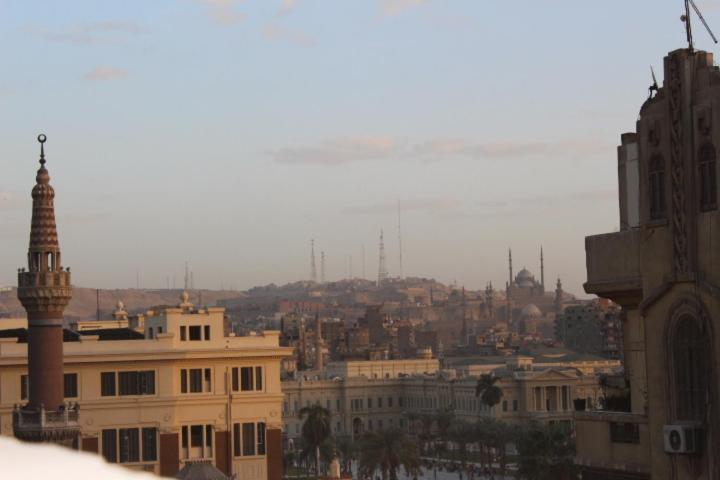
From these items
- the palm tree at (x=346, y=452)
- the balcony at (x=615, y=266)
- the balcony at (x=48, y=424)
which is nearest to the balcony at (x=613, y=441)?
the balcony at (x=615, y=266)

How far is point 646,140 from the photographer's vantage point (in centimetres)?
1526

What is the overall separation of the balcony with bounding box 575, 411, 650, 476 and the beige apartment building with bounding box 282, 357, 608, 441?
451ft

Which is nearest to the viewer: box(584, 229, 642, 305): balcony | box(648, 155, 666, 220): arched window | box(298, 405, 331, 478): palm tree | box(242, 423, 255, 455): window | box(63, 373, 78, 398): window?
box(648, 155, 666, 220): arched window

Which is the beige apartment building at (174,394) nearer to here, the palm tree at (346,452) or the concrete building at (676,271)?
the concrete building at (676,271)

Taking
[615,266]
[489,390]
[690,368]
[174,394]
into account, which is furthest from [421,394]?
[690,368]

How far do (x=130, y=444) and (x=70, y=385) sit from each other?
2.46 metres

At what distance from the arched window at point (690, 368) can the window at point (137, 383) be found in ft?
101

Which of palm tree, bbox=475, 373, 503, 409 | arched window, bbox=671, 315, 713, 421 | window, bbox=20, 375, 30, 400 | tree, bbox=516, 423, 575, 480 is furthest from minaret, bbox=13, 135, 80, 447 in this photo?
palm tree, bbox=475, 373, 503, 409

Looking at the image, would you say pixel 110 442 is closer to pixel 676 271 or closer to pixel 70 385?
pixel 70 385

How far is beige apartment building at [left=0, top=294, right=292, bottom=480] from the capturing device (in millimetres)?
43000

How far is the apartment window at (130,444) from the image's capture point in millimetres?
43000

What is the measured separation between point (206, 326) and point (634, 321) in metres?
29.9

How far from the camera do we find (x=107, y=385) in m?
43.5

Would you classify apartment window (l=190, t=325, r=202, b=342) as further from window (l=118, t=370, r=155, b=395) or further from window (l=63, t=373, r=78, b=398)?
window (l=63, t=373, r=78, b=398)
